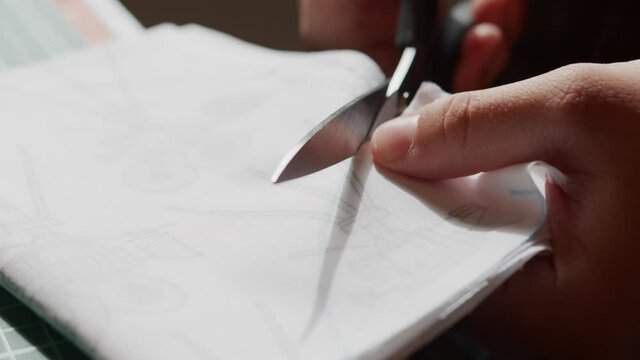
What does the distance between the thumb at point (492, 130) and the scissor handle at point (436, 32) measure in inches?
5.8

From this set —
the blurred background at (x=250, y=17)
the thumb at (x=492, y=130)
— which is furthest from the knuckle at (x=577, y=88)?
the blurred background at (x=250, y=17)

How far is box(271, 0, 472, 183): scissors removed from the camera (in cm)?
33

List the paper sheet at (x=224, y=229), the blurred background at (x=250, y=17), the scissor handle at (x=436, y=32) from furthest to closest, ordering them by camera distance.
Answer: the blurred background at (x=250, y=17)
the scissor handle at (x=436, y=32)
the paper sheet at (x=224, y=229)

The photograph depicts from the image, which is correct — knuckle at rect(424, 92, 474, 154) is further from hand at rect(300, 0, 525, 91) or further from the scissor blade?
hand at rect(300, 0, 525, 91)

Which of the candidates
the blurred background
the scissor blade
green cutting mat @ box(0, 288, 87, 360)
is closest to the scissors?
the scissor blade

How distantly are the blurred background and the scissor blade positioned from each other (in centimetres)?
80

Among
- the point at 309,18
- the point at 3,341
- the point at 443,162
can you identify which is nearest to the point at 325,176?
the point at 443,162

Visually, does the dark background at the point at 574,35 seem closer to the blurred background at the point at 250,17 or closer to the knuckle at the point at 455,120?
the knuckle at the point at 455,120

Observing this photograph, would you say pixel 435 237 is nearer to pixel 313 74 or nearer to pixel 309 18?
pixel 313 74

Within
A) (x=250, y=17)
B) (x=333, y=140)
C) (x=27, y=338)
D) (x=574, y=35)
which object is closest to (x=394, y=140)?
(x=333, y=140)

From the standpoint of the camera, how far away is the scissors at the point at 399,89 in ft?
1.10

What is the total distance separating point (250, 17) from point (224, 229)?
3.10ft

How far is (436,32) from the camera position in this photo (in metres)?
0.56

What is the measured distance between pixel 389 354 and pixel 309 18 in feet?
1.39
